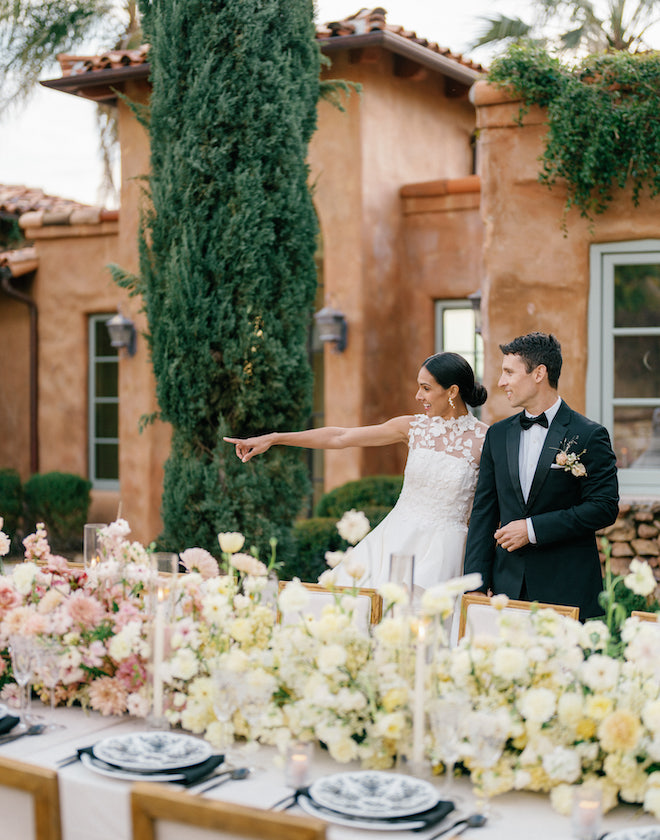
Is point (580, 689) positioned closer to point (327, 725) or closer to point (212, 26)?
point (327, 725)

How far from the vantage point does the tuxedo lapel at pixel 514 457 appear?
3.98 metres

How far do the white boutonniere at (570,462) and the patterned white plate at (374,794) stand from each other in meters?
1.73

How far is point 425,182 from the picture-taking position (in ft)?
33.3

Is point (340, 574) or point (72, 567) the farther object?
point (340, 574)

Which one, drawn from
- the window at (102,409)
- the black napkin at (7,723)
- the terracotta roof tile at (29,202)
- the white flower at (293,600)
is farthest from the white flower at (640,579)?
the terracotta roof tile at (29,202)

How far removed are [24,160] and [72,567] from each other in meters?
17.8

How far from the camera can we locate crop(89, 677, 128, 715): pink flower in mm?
2936

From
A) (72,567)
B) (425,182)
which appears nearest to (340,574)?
(72,567)

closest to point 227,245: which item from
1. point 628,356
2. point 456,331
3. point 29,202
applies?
point 628,356

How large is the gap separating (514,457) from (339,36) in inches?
255

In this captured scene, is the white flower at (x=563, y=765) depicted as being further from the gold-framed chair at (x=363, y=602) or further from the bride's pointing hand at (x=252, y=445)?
the bride's pointing hand at (x=252, y=445)

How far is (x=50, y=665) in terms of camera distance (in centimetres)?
290

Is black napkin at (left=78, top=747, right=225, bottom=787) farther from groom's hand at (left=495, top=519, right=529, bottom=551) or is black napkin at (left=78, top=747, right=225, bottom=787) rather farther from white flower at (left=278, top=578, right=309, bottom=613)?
groom's hand at (left=495, top=519, right=529, bottom=551)

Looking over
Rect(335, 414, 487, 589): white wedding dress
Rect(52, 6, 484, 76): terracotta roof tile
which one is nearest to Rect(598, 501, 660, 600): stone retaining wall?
Rect(335, 414, 487, 589): white wedding dress
